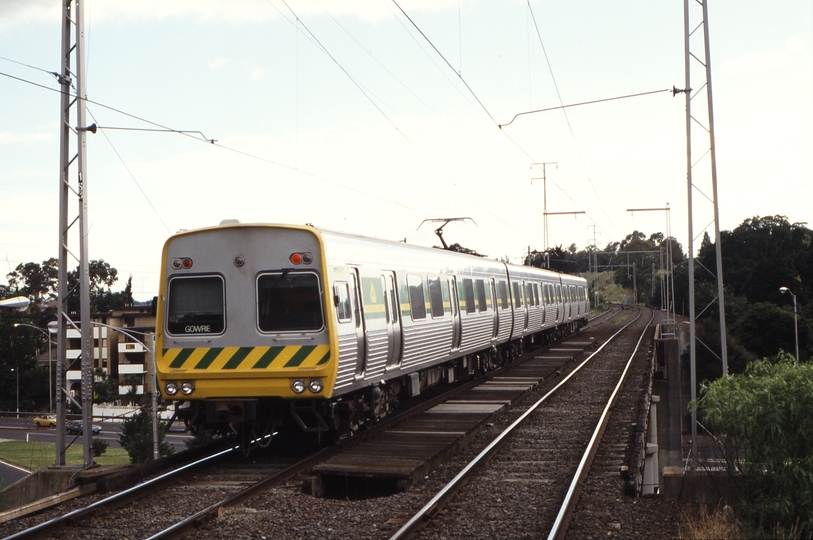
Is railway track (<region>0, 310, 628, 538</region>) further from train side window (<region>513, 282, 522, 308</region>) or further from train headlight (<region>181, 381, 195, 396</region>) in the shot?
train side window (<region>513, 282, 522, 308</region>)

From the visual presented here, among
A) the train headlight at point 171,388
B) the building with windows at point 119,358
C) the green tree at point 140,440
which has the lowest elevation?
the green tree at point 140,440

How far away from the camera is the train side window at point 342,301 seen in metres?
11.0

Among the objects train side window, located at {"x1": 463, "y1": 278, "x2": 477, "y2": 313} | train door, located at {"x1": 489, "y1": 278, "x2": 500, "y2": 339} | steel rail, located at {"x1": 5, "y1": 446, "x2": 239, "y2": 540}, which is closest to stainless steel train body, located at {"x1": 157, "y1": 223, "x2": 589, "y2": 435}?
steel rail, located at {"x1": 5, "y1": 446, "x2": 239, "y2": 540}

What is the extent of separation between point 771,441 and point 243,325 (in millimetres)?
5997

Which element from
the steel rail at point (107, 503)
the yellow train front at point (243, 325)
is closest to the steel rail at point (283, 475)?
the yellow train front at point (243, 325)

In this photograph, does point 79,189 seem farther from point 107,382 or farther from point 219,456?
point 107,382

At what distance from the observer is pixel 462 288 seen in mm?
19281

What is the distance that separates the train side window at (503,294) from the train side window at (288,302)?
1341cm

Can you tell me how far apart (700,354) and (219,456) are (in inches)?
2162

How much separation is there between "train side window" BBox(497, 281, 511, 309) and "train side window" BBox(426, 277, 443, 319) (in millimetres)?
6898

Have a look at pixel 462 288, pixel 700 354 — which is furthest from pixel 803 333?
pixel 462 288

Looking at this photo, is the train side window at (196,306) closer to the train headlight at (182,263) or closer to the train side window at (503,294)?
the train headlight at (182,263)

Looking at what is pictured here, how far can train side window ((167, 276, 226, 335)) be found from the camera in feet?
35.8

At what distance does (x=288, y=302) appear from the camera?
35.7 feet
